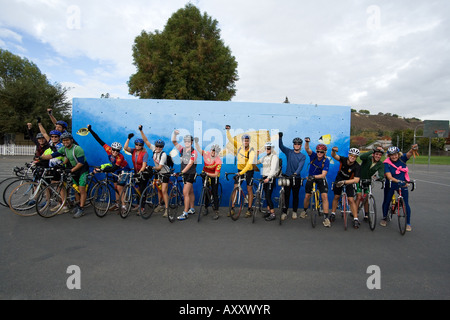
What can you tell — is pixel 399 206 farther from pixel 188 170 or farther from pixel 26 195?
pixel 26 195

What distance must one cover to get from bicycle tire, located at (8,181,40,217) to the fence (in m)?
25.7

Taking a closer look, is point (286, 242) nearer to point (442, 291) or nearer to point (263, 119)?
point (442, 291)

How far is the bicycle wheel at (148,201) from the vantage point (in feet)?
21.0

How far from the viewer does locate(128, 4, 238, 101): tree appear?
21062 mm

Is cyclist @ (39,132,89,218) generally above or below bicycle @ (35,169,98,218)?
above

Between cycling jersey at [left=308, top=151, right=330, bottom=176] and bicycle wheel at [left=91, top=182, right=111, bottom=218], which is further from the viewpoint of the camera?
bicycle wheel at [left=91, top=182, right=111, bottom=218]

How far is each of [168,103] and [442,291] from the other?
7832 mm

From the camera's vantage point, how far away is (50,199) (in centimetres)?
614

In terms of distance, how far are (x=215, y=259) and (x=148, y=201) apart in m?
3.34

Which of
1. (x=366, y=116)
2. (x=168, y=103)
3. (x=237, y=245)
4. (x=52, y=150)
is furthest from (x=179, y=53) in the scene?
(x=366, y=116)

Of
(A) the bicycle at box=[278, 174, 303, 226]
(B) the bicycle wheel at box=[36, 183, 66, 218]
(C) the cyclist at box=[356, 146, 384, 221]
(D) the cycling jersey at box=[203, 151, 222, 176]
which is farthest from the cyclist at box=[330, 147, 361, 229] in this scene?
(B) the bicycle wheel at box=[36, 183, 66, 218]

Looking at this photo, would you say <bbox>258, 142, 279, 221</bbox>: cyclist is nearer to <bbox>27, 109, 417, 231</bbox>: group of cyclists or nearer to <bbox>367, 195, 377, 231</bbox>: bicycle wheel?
<bbox>27, 109, 417, 231</bbox>: group of cyclists

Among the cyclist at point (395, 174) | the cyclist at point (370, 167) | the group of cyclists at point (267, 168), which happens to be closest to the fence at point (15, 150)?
the group of cyclists at point (267, 168)

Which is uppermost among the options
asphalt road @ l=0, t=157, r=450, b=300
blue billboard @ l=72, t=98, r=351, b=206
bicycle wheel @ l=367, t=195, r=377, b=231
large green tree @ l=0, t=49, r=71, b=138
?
large green tree @ l=0, t=49, r=71, b=138
